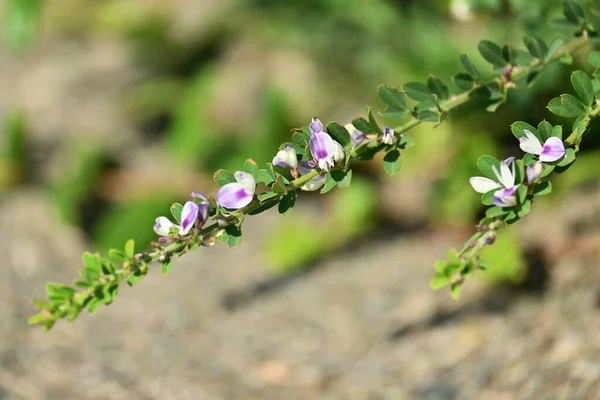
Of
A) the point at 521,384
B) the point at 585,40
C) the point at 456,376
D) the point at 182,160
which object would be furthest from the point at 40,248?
the point at 585,40

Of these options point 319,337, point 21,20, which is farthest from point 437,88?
point 21,20

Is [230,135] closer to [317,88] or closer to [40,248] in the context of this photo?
[317,88]

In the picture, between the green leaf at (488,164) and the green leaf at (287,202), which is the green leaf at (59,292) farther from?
the green leaf at (488,164)

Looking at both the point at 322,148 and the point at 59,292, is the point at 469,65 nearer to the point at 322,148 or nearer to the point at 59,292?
the point at 322,148

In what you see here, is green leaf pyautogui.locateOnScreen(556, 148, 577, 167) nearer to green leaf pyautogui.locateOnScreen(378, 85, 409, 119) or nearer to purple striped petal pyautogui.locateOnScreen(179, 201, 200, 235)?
green leaf pyautogui.locateOnScreen(378, 85, 409, 119)

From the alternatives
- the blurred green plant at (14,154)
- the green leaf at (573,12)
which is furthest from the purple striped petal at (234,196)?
the blurred green plant at (14,154)
